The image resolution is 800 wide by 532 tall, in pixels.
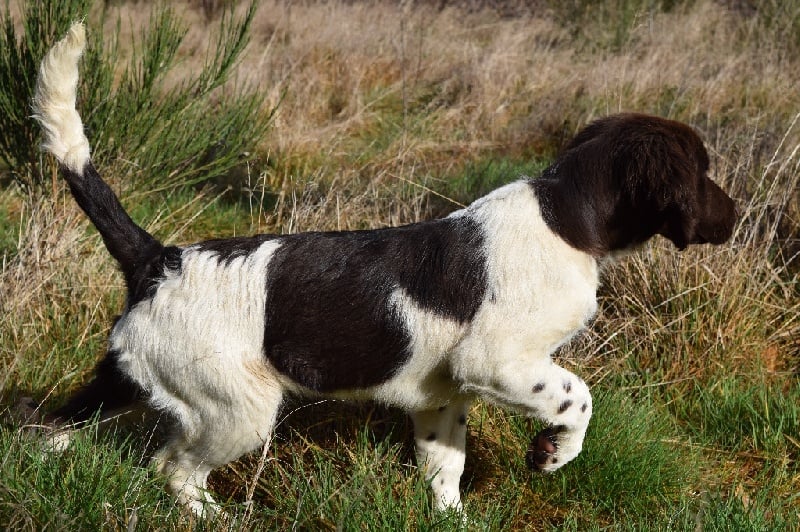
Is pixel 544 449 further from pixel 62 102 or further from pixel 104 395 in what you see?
pixel 62 102

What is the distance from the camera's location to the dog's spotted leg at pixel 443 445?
3287 millimetres

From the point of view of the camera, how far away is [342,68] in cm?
809

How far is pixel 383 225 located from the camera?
4.73 meters

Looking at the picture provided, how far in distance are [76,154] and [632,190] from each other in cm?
189

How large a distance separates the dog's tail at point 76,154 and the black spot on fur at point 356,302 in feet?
1.64

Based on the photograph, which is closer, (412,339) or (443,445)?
(412,339)

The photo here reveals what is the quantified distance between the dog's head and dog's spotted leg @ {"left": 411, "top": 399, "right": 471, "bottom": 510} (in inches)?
32.7

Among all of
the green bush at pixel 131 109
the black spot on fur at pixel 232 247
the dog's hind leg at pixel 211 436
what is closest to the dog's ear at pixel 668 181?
the black spot on fur at pixel 232 247

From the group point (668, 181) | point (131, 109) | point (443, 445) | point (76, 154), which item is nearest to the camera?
point (668, 181)

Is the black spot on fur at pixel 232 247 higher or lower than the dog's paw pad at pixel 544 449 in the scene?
higher

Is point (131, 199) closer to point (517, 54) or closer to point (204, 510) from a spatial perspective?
point (204, 510)

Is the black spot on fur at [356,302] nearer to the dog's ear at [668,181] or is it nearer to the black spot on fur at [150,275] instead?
the black spot on fur at [150,275]

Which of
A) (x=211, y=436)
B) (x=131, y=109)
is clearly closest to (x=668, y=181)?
(x=211, y=436)

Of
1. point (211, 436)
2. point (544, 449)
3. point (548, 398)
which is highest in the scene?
point (548, 398)
